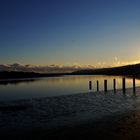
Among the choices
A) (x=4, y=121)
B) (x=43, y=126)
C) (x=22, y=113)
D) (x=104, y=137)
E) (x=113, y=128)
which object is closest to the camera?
(x=104, y=137)

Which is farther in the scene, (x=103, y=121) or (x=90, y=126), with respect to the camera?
(x=103, y=121)

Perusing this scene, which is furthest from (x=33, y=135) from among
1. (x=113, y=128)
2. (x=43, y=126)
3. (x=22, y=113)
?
(x=22, y=113)

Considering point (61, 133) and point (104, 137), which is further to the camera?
point (61, 133)

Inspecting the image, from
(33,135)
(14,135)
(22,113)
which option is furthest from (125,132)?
(22,113)

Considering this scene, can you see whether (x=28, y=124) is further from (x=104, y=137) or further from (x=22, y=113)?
(x=104, y=137)

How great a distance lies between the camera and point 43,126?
14484 mm

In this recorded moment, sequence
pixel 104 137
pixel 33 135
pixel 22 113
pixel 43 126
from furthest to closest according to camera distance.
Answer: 1. pixel 22 113
2. pixel 43 126
3. pixel 33 135
4. pixel 104 137

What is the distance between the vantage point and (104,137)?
1139 cm

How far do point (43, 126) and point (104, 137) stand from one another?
4.57 metres

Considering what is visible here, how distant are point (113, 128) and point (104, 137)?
1812 mm

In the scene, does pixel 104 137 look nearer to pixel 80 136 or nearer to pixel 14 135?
pixel 80 136

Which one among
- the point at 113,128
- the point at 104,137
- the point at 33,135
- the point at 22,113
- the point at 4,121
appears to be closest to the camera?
the point at 104,137

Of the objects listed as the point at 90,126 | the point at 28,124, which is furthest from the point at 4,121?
the point at 90,126

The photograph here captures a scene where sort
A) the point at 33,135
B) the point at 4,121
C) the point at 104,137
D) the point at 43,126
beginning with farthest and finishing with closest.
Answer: the point at 4,121
the point at 43,126
the point at 33,135
the point at 104,137
